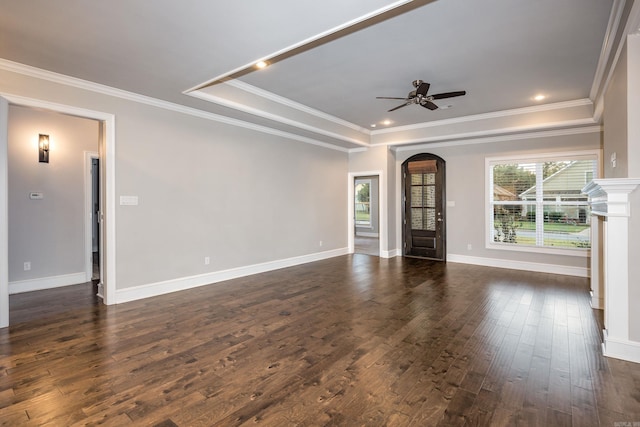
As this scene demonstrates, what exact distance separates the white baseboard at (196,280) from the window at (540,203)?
4.22m

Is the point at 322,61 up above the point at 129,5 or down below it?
above

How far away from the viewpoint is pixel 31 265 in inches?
184

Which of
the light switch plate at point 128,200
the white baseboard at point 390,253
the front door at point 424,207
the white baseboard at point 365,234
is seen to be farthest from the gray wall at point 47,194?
the white baseboard at point 365,234

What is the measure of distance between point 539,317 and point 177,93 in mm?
5336

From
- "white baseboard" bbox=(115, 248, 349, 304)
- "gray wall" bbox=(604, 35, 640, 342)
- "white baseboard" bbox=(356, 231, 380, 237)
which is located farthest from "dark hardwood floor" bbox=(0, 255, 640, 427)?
"white baseboard" bbox=(356, 231, 380, 237)

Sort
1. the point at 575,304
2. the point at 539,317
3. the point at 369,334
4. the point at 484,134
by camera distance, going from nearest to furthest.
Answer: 1. the point at 369,334
2. the point at 539,317
3. the point at 575,304
4. the point at 484,134

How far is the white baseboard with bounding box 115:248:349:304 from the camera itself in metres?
4.26

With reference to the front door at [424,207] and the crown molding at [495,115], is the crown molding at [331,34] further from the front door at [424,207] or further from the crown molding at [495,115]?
the front door at [424,207]

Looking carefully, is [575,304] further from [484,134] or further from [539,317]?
[484,134]

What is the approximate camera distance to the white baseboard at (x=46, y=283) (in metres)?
4.54

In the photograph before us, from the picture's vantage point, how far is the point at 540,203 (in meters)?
6.16

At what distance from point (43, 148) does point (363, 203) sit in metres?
Answer: 9.85

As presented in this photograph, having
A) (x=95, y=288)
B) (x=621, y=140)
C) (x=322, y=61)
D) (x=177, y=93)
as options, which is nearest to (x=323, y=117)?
(x=322, y=61)

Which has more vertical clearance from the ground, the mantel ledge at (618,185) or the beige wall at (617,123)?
the beige wall at (617,123)
